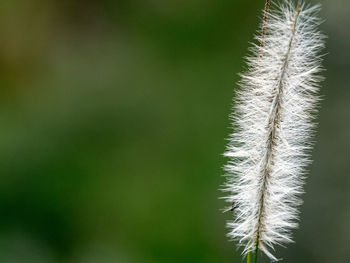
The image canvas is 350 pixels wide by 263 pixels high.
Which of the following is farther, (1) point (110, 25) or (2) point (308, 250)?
(1) point (110, 25)

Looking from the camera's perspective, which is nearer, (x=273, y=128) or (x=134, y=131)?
(x=273, y=128)

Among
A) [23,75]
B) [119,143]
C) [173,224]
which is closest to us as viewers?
[173,224]

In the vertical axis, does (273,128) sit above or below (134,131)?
above

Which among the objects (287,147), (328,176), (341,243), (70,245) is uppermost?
(287,147)

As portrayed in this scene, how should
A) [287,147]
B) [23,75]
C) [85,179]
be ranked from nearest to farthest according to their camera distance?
[287,147] < [85,179] < [23,75]

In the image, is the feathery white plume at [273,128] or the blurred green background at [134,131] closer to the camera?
the feathery white plume at [273,128]

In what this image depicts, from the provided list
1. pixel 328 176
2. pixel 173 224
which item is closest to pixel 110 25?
pixel 173 224

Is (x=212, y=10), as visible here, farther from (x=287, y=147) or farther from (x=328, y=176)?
(x=287, y=147)

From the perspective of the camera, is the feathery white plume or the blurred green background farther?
the blurred green background
